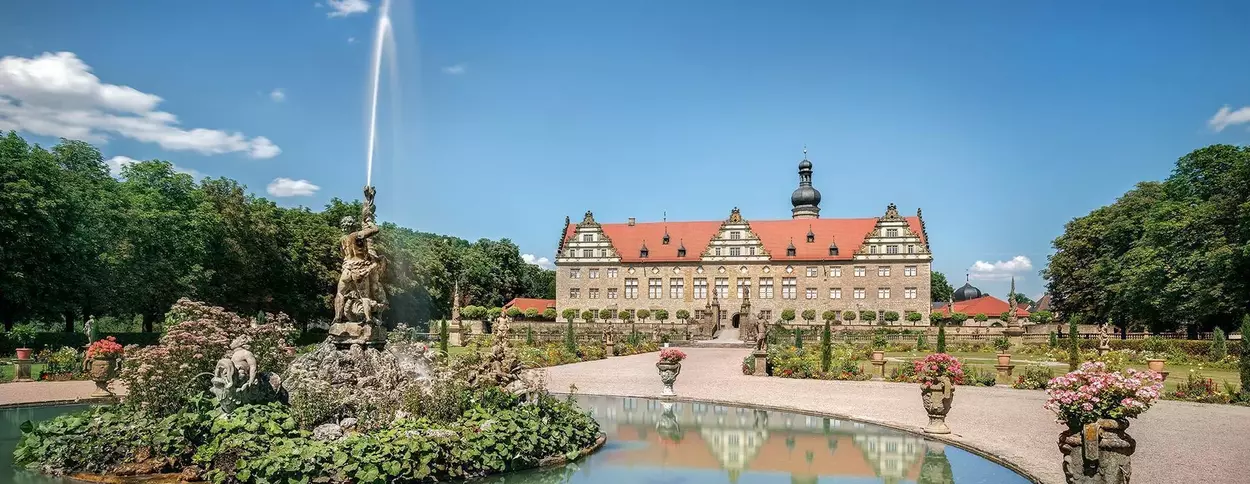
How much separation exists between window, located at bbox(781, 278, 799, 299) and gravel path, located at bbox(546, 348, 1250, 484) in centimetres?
3035

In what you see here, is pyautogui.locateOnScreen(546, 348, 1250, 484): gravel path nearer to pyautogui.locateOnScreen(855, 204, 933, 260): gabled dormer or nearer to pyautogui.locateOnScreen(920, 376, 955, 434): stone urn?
pyautogui.locateOnScreen(920, 376, 955, 434): stone urn

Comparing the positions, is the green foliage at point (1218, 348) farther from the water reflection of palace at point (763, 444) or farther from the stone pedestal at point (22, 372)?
the stone pedestal at point (22, 372)

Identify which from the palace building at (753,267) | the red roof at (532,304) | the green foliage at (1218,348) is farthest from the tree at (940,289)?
the green foliage at (1218,348)

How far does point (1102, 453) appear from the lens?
8.12 meters

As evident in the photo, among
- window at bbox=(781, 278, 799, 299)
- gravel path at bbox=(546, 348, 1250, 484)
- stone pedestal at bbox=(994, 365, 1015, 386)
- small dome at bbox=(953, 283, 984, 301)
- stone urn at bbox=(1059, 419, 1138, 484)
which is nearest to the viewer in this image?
stone urn at bbox=(1059, 419, 1138, 484)

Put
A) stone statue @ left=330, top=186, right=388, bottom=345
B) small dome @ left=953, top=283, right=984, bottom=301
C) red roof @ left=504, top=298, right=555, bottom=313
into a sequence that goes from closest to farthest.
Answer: stone statue @ left=330, top=186, right=388, bottom=345 < red roof @ left=504, top=298, right=555, bottom=313 < small dome @ left=953, top=283, right=984, bottom=301

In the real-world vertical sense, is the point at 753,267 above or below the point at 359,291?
above

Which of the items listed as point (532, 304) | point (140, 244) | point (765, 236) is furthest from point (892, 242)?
point (140, 244)

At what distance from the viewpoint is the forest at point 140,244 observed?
87.6 feet

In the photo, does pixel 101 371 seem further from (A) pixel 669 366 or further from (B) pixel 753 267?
(B) pixel 753 267

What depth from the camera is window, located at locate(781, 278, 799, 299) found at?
56000 mm

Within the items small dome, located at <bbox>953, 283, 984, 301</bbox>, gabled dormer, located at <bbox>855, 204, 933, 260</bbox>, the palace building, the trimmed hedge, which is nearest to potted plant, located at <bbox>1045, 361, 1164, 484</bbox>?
the trimmed hedge

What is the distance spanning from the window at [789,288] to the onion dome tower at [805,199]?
36.1 feet

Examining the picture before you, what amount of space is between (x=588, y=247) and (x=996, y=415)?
44605 mm
